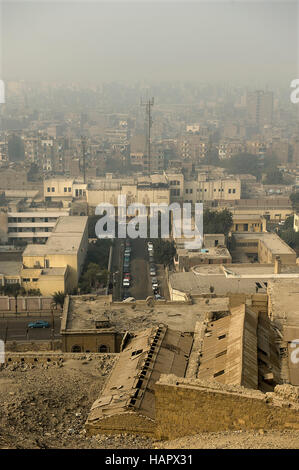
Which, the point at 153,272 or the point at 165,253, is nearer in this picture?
the point at 153,272

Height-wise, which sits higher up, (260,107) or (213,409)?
(260,107)

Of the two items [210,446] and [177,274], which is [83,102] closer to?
[177,274]

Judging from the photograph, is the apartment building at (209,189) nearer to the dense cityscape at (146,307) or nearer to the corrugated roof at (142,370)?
the dense cityscape at (146,307)

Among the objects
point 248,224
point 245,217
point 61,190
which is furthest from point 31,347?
point 61,190

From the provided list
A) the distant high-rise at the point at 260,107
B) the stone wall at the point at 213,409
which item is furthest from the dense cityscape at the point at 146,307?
the distant high-rise at the point at 260,107

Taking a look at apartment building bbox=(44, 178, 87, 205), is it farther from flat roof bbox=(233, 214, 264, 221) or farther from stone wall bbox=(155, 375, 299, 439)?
stone wall bbox=(155, 375, 299, 439)

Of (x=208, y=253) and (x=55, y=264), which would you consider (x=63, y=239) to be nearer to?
(x=55, y=264)
